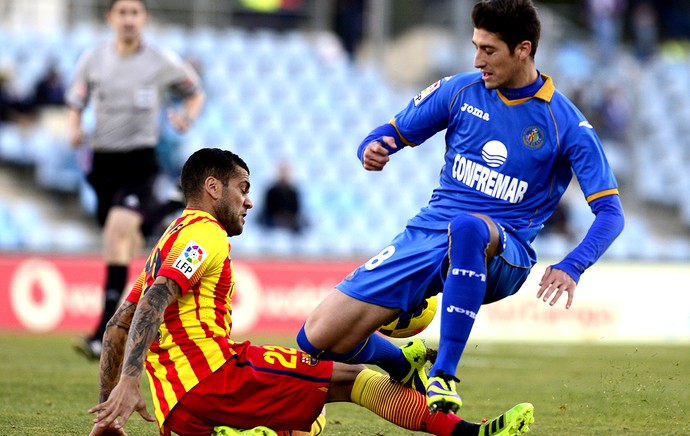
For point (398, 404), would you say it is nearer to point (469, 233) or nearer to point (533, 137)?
point (469, 233)

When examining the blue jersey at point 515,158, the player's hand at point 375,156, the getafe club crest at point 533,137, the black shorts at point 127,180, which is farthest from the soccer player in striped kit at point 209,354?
the black shorts at point 127,180

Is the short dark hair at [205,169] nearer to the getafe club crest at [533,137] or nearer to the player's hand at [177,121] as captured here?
the getafe club crest at [533,137]

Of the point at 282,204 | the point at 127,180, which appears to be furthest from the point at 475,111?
the point at 282,204

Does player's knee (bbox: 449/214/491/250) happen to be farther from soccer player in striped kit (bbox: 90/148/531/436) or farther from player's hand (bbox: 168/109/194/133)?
player's hand (bbox: 168/109/194/133)

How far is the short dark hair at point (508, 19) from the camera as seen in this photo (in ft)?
16.0

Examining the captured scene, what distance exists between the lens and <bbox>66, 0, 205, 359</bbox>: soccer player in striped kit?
839cm

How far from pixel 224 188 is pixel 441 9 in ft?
47.9

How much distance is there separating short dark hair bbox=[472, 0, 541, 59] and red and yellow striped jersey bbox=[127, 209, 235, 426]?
1.43 metres

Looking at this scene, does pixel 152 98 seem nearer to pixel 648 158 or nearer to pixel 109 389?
pixel 109 389

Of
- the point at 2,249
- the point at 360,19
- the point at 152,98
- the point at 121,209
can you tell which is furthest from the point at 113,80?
the point at 360,19

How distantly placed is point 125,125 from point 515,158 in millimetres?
4417

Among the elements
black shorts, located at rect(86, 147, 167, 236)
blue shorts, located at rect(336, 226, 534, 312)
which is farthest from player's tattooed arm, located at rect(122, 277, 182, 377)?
black shorts, located at rect(86, 147, 167, 236)

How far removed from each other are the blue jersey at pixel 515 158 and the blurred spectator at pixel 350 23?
13.6 meters

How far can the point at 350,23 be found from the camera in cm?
1859
